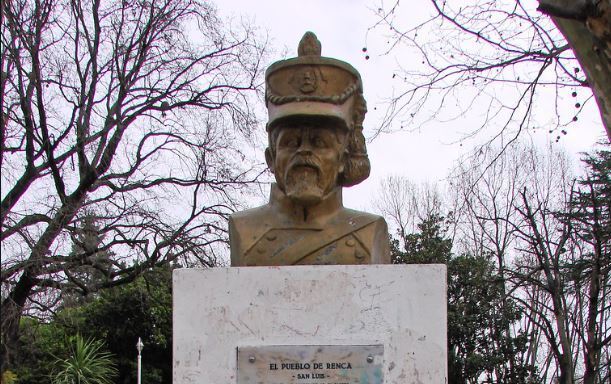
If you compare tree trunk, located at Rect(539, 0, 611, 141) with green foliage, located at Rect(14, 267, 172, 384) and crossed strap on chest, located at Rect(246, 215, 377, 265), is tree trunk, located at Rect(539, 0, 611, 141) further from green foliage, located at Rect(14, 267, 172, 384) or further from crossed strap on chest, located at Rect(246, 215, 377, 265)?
green foliage, located at Rect(14, 267, 172, 384)

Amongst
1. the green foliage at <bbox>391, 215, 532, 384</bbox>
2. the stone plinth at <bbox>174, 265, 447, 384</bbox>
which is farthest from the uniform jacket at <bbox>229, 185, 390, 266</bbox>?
the green foliage at <bbox>391, 215, 532, 384</bbox>

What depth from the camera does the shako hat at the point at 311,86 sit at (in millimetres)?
4141

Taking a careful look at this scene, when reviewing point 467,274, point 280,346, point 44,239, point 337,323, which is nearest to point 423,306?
point 337,323

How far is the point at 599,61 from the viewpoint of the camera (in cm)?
486

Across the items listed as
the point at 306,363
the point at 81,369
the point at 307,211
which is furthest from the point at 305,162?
the point at 81,369

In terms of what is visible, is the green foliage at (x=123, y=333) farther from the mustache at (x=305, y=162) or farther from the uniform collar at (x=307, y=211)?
the mustache at (x=305, y=162)

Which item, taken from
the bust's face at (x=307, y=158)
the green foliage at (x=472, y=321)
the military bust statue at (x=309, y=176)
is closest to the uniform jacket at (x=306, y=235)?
the military bust statue at (x=309, y=176)

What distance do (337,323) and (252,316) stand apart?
16.0 inches

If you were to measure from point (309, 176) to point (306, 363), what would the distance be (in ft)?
3.36

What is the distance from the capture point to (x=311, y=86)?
13.7 ft

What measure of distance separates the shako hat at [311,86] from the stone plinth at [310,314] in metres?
0.90

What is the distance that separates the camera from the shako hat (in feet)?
13.6

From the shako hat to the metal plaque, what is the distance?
1234 mm

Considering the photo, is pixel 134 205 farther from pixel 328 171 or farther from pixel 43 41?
pixel 328 171
